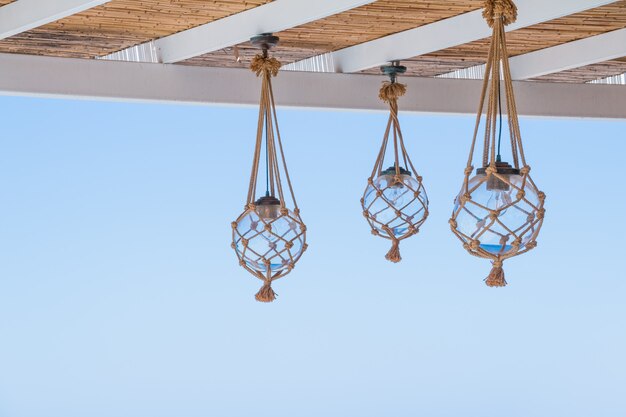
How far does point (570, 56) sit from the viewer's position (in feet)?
14.3

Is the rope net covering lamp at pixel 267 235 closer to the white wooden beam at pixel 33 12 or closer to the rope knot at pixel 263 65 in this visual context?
the rope knot at pixel 263 65

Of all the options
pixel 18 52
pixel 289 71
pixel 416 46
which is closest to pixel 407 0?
pixel 416 46

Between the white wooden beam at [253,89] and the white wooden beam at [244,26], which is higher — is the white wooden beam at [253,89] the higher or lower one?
the lower one

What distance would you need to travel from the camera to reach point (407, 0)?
3857mm

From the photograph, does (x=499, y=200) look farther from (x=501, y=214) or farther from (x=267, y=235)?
(x=267, y=235)

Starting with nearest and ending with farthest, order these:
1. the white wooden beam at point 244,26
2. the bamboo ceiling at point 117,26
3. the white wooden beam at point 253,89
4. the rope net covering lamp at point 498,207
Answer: the rope net covering lamp at point 498,207, the white wooden beam at point 244,26, the bamboo ceiling at point 117,26, the white wooden beam at point 253,89

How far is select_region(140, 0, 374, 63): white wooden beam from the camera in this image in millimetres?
3617

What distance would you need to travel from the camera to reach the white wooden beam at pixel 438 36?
3.69m

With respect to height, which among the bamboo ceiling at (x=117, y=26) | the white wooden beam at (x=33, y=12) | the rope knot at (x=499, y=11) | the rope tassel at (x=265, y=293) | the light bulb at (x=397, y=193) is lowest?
the rope tassel at (x=265, y=293)

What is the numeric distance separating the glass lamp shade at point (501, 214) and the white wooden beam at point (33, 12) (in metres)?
1.25

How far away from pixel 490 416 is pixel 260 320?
4.75ft

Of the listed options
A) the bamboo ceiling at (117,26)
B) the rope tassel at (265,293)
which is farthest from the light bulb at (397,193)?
the bamboo ceiling at (117,26)

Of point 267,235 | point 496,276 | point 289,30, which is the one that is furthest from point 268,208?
point 289,30

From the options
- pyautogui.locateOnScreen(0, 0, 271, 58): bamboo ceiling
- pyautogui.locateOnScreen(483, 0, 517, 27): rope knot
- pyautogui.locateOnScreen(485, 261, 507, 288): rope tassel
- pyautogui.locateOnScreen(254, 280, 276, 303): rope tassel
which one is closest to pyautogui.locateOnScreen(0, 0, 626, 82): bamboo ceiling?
pyautogui.locateOnScreen(0, 0, 271, 58): bamboo ceiling
